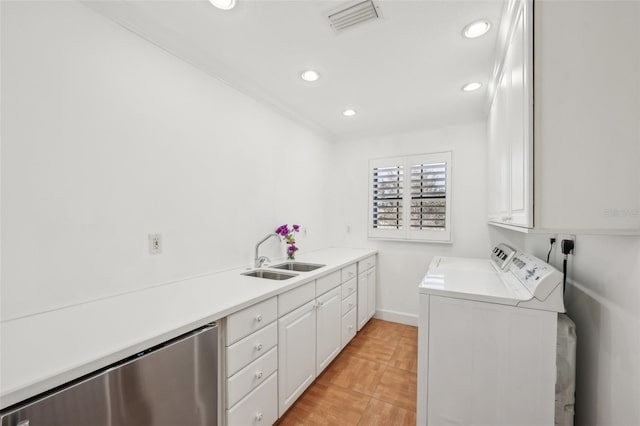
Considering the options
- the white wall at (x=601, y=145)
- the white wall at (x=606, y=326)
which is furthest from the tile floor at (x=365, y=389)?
the white wall at (x=601, y=145)

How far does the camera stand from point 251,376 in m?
1.40

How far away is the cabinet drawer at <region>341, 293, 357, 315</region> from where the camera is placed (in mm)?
2496

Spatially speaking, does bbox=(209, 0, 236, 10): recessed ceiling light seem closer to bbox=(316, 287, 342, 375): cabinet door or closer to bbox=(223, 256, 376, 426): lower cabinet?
bbox=(223, 256, 376, 426): lower cabinet

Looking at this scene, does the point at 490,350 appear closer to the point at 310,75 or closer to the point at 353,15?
the point at 353,15

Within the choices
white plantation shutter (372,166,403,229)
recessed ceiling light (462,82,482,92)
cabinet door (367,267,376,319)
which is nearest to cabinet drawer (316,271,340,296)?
cabinet door (367,267,376,319)

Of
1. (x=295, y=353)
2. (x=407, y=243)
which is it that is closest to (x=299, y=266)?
(x=295, y=353)

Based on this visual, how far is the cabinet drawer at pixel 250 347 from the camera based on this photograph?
4.24 ft

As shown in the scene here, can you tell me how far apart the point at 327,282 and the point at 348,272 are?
47 centimetres

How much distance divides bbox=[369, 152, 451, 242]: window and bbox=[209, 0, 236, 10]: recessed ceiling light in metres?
2.35

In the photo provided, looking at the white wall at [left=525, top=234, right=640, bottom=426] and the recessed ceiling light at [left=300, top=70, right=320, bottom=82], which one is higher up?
the recessed ceiling light at [left=300, top=70, right=320, bottom=82]

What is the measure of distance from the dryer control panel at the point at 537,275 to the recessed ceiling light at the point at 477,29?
1356 millimetres

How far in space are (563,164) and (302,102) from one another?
207 centimetres

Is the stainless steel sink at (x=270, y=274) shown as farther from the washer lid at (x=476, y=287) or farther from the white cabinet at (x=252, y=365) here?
the washer lid at (x=476, y=287)

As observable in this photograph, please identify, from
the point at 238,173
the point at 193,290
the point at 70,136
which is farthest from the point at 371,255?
the point at 70,136
